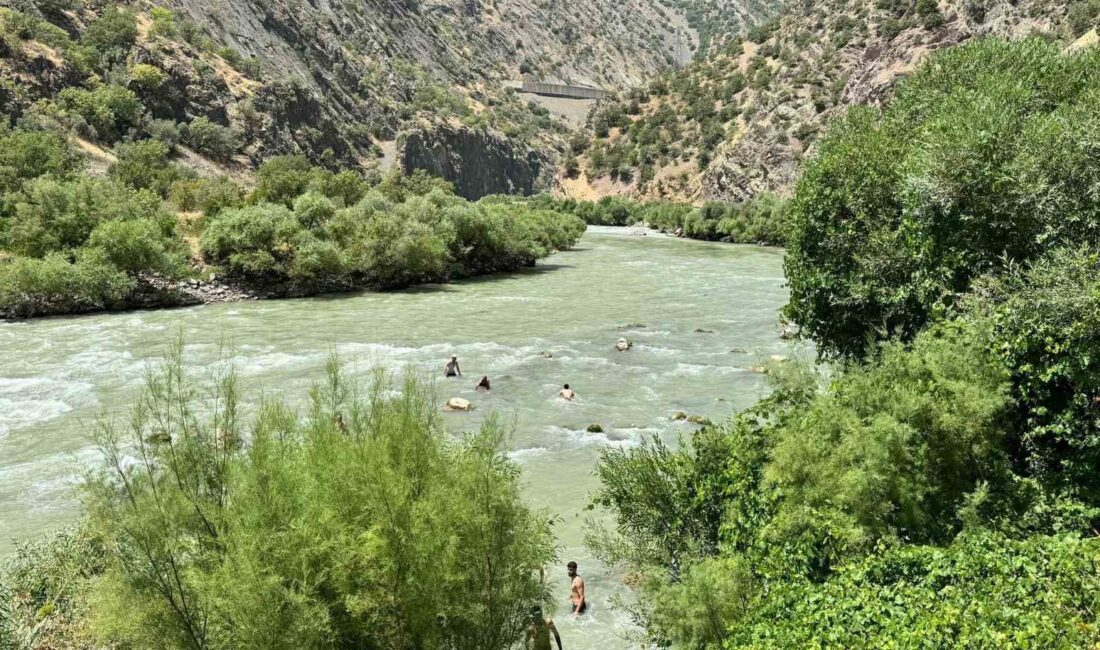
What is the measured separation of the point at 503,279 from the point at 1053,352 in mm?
48364

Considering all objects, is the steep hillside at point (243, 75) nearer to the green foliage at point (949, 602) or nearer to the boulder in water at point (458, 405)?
the boulder in water at point (458, 405)

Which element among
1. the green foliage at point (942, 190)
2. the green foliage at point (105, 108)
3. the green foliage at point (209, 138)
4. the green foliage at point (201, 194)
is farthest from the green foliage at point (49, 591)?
the green foliage at point (209, 138)

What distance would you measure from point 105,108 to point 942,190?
87042 millimetres

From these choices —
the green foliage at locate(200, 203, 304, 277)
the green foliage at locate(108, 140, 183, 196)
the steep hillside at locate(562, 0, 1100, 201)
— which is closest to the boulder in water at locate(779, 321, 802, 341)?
the green foliage at locate(200, 203, 304, 277)

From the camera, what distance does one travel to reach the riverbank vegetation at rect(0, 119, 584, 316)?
3969cm

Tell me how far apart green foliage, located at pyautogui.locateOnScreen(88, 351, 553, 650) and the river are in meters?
1.96

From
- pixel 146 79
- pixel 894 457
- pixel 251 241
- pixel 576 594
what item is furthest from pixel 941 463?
pixel 146 79

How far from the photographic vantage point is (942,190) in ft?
45.7

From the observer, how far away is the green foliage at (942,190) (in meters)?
12.8

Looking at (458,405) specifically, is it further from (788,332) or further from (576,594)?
(788,332)

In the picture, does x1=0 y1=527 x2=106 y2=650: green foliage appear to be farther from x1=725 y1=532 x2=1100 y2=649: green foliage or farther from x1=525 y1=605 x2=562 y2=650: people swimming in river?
x1=725 y1=532 x2=1100 y2=649: green foliage

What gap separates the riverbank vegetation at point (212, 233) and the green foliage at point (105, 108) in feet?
29.7

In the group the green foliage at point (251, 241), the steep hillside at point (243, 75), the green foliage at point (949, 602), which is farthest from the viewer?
the steep hillside at point (243, 75)

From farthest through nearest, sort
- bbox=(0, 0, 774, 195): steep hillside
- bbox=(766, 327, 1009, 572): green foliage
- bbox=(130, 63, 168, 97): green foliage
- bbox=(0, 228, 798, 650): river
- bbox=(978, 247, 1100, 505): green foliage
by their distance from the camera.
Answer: bbox=(130, 63, 168, 97): green foliage
bbox=(0, 0, 774, 195): steep hillside
bbox=(0, 228, 798, 650): river
bbox=(978, 247, 1100, 505): green foliage
bbox=(766, 327, 1009, 572): green foliage
